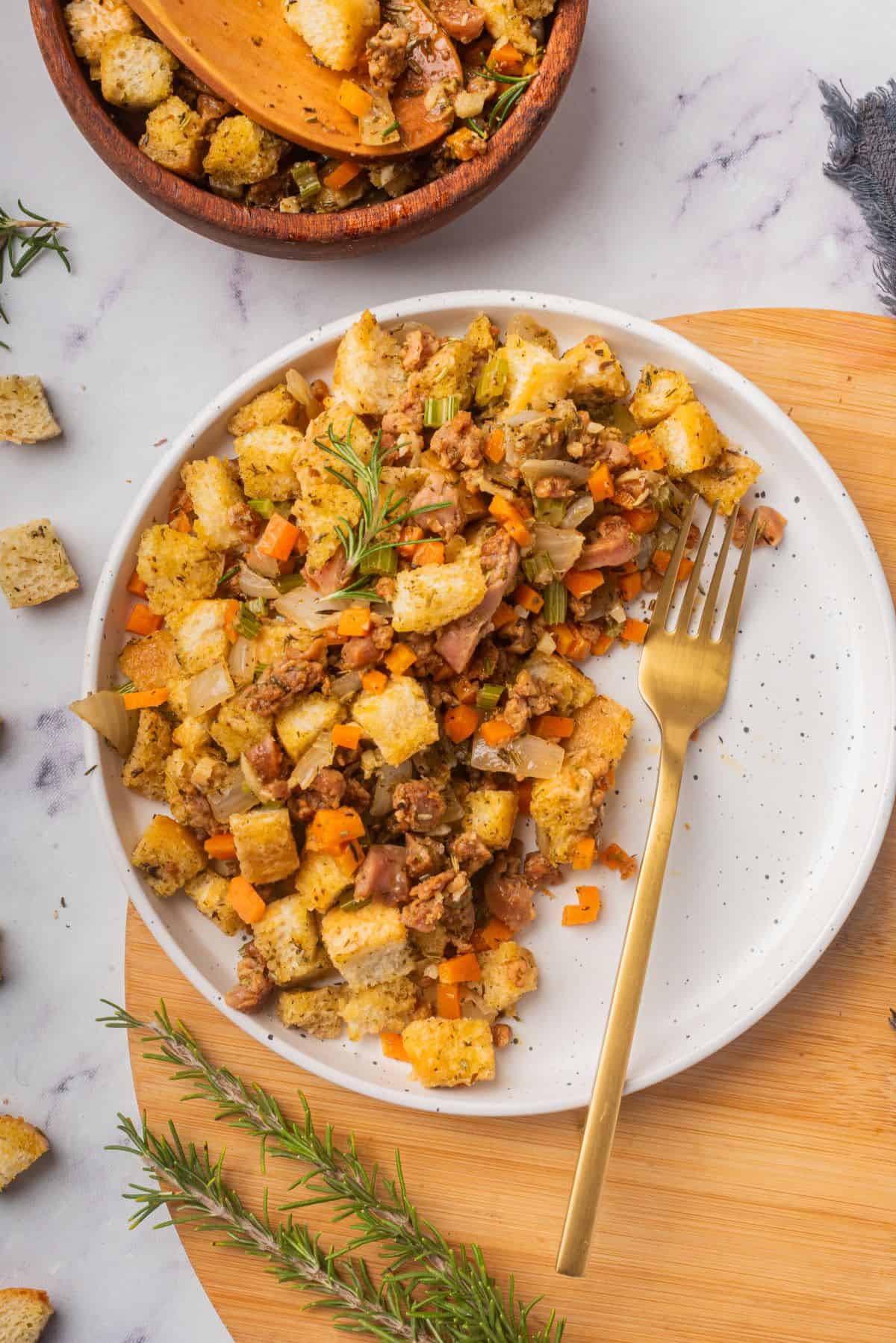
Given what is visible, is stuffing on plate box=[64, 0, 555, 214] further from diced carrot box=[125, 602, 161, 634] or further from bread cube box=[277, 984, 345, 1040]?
bread cube box=[277, 984, 345, 1040]

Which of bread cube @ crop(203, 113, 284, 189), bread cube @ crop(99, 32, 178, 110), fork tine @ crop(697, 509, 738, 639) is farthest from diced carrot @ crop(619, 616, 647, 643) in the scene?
bread cube @ crop(99, 32, 178, 110)

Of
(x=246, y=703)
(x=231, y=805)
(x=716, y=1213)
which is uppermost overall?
(x=246, y=703)

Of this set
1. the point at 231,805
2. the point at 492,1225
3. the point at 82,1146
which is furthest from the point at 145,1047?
the point at 492,1225

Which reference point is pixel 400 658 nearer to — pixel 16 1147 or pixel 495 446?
pixel 495 446

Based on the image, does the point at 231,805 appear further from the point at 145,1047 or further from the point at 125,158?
the point at 125,158

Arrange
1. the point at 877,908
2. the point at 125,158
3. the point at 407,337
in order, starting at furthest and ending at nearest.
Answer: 1. the point at 877,908
2. the point at 407,337
3. the point at 125,158

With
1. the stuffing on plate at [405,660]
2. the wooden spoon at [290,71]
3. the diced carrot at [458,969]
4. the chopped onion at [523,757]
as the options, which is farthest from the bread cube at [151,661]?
the wooden spoon at [290,71]

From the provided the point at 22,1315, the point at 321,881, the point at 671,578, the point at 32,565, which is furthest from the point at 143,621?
the point at 22,1315

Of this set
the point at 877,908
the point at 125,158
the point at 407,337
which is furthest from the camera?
the point at 877,908
